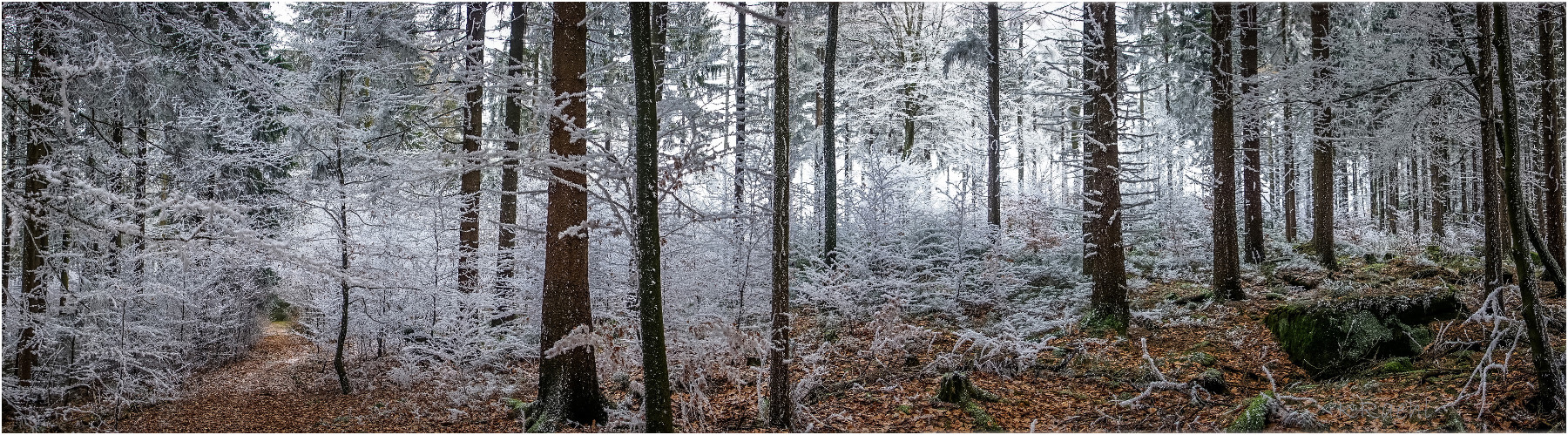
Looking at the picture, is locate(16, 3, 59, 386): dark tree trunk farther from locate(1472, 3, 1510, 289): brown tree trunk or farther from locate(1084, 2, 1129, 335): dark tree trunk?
locate(1472, 3, 1510, 289): brown tree trunk

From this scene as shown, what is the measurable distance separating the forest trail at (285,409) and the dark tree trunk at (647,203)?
3.20 metres

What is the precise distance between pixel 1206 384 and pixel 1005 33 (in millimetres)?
10374

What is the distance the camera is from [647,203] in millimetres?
5289

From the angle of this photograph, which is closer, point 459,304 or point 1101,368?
point 1101,368

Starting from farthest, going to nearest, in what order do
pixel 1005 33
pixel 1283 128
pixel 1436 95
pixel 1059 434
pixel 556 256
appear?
pixel 1005 33
pixel 1283 128
pixel 1436 95
pixel 556 256
pixel 1059 434

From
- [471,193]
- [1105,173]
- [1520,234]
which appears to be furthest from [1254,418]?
[471,193]

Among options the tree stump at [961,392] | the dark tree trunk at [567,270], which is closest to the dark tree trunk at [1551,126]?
the tree stump at [961,392]

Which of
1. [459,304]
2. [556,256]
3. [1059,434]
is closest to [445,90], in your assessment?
[556,256]

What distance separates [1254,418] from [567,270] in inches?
250

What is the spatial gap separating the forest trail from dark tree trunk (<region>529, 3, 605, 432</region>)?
1.15 meters

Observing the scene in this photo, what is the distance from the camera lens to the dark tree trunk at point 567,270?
6.65m

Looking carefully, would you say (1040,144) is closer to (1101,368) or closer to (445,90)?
(1101,368)

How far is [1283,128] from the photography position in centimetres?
1445

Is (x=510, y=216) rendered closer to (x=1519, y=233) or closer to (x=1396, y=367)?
(x=1396, y=367)
